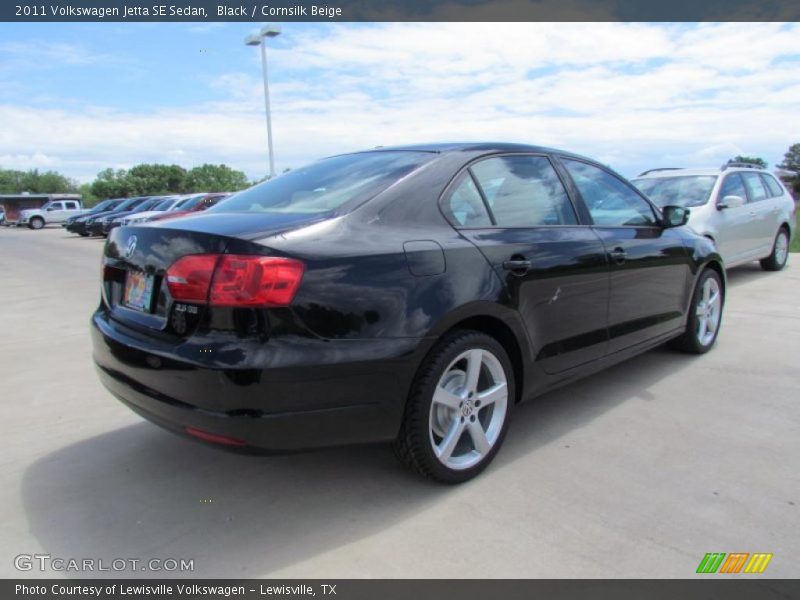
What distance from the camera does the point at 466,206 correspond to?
2.98 metres

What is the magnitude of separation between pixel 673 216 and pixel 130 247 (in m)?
3.60

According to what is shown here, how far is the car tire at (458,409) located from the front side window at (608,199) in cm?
136

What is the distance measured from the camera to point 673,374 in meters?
4.42

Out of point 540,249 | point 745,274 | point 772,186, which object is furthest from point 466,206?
point 772,186

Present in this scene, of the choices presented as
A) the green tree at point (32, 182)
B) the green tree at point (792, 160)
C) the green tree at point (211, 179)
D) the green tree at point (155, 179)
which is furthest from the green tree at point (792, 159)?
the green tree at point (32, 182)

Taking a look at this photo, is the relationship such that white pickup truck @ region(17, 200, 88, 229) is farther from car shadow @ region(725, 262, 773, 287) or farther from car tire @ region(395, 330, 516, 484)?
car tire @ region(395, 330, 516, 484)

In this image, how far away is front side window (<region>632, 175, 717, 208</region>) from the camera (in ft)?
24.8

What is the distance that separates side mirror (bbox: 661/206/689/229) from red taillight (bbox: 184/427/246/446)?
342 cm

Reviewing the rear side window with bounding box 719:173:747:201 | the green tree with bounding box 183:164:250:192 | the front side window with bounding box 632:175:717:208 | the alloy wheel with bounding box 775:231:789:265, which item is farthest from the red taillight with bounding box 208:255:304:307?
the green tree with bounding box 183:164:250:192

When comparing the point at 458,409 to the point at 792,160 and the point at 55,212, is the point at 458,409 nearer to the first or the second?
the point at 55,212

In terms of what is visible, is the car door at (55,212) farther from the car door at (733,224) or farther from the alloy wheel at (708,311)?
the alloy wheel at (708,311)

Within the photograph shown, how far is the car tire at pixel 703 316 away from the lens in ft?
15.5

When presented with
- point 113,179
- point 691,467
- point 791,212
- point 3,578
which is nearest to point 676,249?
point 691,467

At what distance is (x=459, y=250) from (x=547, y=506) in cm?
121
